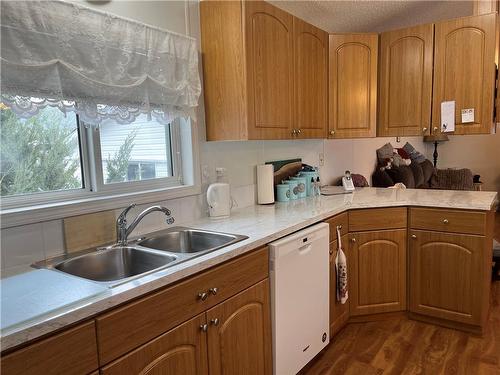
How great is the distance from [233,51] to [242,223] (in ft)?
3.16

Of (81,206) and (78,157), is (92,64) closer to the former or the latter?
(78,157)

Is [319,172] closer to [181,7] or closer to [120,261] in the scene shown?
[181,7]

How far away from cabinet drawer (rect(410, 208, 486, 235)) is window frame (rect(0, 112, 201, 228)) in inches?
59.8

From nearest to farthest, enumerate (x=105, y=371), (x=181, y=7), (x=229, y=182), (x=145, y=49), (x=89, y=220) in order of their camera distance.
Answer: (x=105, y=371) < (x=89, y=220) < (x=145, y=49) < (x=181, y=7) < (x=229, y=182)

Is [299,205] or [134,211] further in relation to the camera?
[299,205]

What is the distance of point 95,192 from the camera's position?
1.73 meters

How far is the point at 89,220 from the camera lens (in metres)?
1.63

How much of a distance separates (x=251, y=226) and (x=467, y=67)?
2068mm

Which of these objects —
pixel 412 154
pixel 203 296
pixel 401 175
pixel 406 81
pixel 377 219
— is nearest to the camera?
pixel 203 296

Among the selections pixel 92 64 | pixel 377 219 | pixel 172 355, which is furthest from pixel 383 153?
pixel 172 355

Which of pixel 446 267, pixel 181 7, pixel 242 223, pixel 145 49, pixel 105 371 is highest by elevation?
pixel 181 7

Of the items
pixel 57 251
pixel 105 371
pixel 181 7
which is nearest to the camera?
pixel 105 371

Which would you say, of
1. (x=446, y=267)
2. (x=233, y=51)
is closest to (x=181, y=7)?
(x=233, y=51)

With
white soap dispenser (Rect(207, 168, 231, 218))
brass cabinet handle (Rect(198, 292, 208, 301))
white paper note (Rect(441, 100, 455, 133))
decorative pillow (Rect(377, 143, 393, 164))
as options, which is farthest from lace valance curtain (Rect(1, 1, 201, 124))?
decorative pillow (Rect(377, 143, 393, 164))
